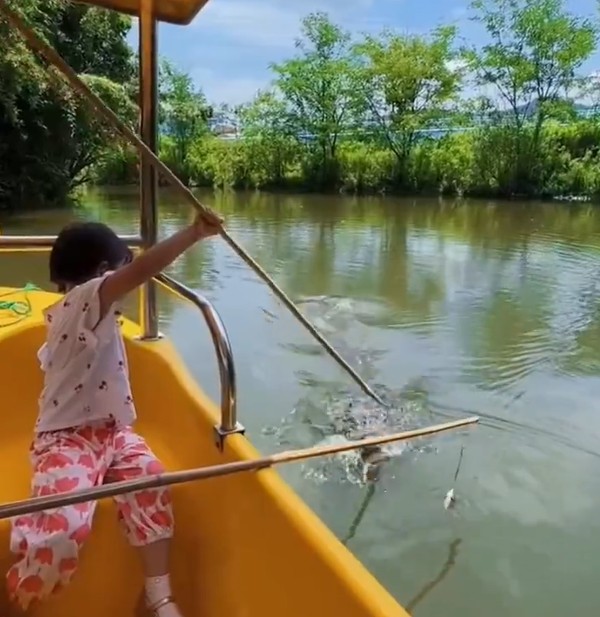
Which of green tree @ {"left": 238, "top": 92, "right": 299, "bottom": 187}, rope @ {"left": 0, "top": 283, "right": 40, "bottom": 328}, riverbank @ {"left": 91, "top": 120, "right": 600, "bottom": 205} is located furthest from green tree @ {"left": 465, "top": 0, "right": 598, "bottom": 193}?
rope @ {"left": 0, "top": 283, "right": 40, "bottom": 328}

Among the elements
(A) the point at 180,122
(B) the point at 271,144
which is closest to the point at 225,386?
(B) the point at 271,144

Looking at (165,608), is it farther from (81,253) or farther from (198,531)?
(81,253)

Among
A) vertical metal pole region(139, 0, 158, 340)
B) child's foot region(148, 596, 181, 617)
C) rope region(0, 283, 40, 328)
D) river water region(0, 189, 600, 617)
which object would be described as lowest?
river water region(0, 189, 600, 617)

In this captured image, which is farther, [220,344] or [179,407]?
[179,407]

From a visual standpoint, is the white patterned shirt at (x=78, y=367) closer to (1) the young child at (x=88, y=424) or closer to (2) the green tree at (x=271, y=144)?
(1) the young child at (x=88, y=424)

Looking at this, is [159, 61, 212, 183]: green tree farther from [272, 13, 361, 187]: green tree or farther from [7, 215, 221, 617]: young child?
[7, 215, 221, 617]: young child

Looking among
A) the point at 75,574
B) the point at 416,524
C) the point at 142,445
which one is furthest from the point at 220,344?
the point at 416,524

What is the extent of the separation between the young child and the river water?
130cm

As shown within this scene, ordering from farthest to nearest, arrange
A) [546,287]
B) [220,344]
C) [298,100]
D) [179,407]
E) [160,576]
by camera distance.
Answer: [298,100], [546,287], [179,407], [220,344], [160,576]

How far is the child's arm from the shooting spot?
1220 millimetres

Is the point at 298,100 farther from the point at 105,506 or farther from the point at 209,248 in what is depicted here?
the point at 105,506

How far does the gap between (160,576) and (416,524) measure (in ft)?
5.38

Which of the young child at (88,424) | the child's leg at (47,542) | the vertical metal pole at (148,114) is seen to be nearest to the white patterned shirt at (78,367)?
the young child at (88,424)

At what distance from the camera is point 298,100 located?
17.7 metres
